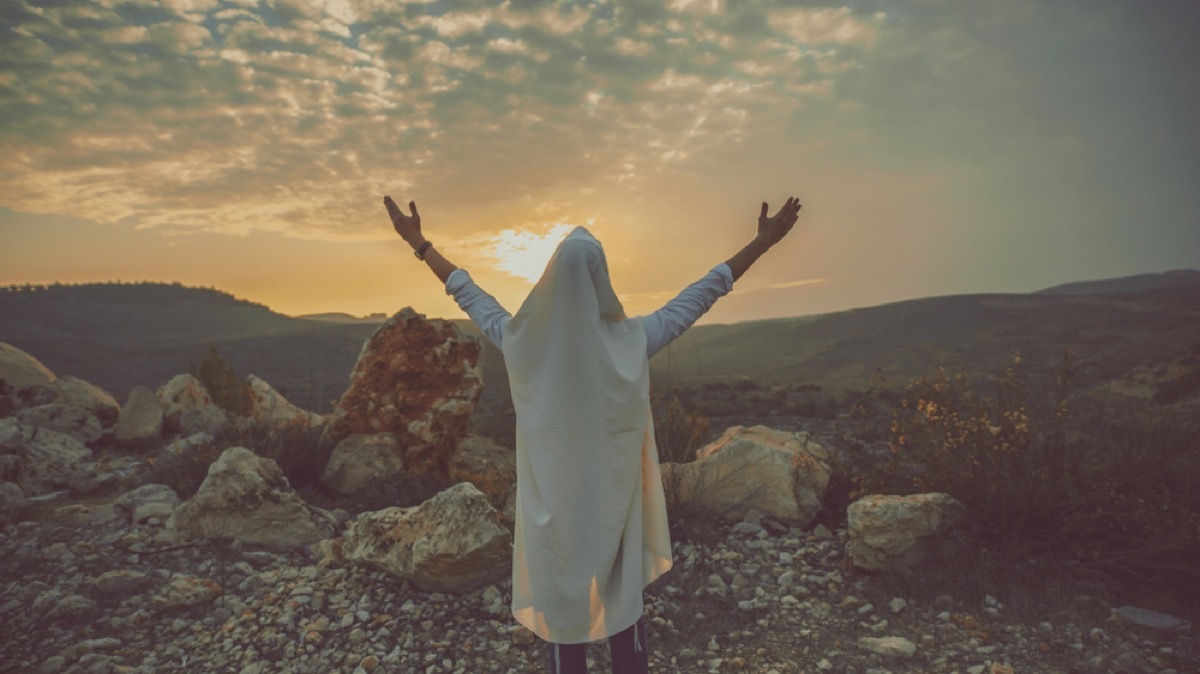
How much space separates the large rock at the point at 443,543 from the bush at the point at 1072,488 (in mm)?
2977

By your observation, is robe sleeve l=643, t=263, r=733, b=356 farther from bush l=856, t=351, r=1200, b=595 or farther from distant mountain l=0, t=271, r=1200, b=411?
distant mountain l=0, t=271, r=1200, b=411

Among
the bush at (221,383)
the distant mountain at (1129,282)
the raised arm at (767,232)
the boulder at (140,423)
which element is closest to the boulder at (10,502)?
the boulder at (140,423)

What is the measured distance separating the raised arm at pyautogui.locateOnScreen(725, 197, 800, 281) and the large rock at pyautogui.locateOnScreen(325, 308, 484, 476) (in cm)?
445

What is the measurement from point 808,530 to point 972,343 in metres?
29.6

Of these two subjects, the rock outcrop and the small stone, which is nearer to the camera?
the small stone

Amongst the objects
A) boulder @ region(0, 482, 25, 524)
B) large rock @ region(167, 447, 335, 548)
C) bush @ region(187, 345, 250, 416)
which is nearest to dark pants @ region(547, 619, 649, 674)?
large rock @ region(167, 447, 335, 548)

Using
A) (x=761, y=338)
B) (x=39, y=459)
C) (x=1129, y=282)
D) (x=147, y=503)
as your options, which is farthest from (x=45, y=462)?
(x=1129, y=282)

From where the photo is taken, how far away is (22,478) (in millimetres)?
6219

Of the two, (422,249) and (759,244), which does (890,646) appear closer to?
(759,244)

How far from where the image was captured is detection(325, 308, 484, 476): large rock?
20.9 feet

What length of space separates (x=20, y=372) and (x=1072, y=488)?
40.5 ft

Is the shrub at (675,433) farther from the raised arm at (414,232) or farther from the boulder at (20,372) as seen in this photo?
the boulder at (20,372)

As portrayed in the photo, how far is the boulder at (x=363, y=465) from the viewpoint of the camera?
6070 millimetres

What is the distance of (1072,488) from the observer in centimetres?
410
